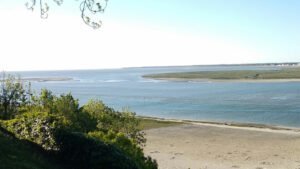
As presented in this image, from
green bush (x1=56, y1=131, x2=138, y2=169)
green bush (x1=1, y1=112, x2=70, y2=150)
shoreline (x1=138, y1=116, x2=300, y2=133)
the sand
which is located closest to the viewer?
green bush (x1=56, y1=131, x2=138, y2=169)

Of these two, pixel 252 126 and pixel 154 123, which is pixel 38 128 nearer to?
pixel 252 126

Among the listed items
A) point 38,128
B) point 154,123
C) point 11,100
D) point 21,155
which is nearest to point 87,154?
point 21,155

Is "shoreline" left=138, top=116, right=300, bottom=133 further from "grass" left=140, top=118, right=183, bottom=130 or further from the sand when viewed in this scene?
"grass" left=140, top=118, right=183, bottom=130

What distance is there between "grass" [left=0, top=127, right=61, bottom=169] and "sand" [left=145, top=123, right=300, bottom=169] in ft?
58.9

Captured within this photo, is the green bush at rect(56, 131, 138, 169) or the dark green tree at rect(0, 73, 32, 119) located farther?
the dark green tree at rect(0, 73, 32, 119)

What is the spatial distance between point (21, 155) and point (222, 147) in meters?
29.3

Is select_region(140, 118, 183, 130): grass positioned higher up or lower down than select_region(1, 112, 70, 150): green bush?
lower down

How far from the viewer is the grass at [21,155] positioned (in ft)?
37.3

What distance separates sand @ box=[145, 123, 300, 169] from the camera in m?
32.3

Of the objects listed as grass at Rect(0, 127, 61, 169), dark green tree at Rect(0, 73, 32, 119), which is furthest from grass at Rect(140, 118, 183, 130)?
grass at Rect(0, 127, 61, 169)

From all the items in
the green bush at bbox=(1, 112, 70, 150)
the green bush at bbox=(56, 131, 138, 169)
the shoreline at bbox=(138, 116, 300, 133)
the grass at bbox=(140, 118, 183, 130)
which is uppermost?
the green bush at bbox=(1, 112, 70, 150)

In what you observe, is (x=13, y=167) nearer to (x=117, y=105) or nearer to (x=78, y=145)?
(x=78, y=145)

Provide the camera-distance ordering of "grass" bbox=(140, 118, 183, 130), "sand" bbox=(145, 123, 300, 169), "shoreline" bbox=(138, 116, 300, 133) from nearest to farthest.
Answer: "sand" bbox=(145, 123, 300, 169)
"shoreline" bbox=(138, 116, 300, 133)
"grass" bbox=(140, 118, 183, 130)

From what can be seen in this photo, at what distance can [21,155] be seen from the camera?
40.3ft
